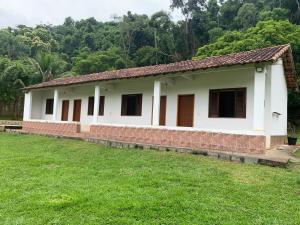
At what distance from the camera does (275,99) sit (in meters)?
12.8

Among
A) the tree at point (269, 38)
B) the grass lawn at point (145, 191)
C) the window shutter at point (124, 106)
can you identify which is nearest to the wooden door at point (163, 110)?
the window shutter at point (124, 106)

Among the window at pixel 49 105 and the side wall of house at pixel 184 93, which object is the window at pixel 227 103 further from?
the window at pixel 49 105

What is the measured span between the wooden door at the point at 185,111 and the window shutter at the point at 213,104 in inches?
37.1

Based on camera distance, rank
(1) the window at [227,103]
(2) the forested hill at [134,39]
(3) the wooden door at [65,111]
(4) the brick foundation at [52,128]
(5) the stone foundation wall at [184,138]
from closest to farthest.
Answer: (5) the stone foundation wall at [184,138], (1) the window at [227,103], (4) the brick foundation at [52,128], (3) the wooden door at [65,111], (2) the forested hill at [134,39]

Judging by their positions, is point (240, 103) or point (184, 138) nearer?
point (184, 138)

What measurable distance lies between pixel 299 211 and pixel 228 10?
43822 millimetres

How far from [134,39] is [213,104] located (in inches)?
1553

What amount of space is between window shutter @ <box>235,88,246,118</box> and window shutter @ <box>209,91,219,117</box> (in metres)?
0.84

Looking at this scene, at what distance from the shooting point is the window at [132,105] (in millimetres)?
15805

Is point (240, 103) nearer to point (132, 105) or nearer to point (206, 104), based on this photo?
point (206, 104)

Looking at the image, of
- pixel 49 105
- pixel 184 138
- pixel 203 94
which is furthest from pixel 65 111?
pixel 184 138

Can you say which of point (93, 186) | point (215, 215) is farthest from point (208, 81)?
point (215, 215)

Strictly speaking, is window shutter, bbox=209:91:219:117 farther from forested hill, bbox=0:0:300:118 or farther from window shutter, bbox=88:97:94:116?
forested hill, bbox=0:0:300:118

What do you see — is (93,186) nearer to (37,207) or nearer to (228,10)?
(37,207)
